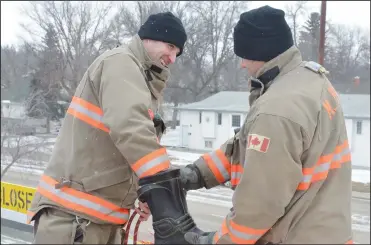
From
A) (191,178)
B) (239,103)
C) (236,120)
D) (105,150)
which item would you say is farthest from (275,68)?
(239,103)

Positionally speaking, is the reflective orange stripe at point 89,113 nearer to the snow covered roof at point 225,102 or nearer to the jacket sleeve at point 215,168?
the jacket sleeve at point 215,168

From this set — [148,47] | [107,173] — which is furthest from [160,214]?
[148,47]

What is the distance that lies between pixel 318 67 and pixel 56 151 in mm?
1361

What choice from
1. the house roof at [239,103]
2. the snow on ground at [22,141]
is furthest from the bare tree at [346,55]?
the snow on ground at [22,141]

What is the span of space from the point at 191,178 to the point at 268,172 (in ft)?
2.70

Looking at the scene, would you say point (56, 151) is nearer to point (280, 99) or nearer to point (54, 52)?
point (280, 99)

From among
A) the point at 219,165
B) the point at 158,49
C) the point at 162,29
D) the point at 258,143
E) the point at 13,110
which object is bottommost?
the point at 13,110

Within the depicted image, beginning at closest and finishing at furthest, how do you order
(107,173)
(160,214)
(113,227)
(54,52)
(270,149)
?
(270,149), (160,214), (107,173), (113,227), (54,52)

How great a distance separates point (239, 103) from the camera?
21.7 metres

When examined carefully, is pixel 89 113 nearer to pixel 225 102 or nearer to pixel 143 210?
pixel 143 210

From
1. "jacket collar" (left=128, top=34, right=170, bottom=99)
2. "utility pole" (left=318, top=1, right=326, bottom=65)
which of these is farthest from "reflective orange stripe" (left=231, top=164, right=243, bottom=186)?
"utility pole" (left=318, top=1, right=326, bottom=65)

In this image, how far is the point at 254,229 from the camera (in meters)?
2.02

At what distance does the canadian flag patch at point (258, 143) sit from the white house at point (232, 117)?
13277 mm

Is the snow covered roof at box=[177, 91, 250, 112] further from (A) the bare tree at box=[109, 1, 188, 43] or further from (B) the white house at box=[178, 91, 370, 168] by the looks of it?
(A) the bare tree at box=[109, 1, 188, 43]
